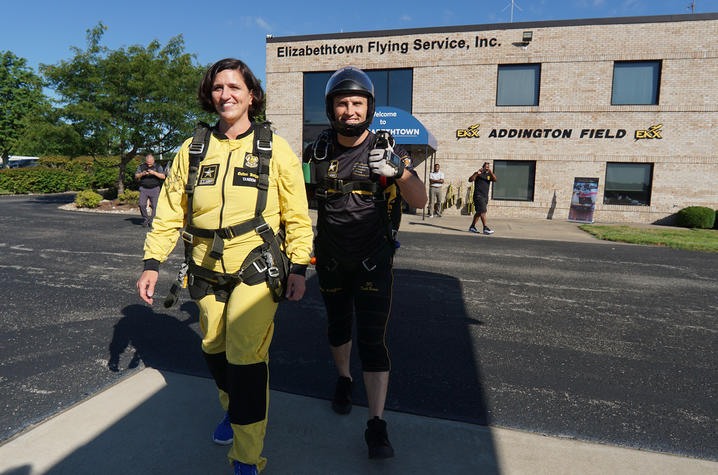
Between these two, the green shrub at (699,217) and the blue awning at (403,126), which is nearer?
the blue awning at (403,126)

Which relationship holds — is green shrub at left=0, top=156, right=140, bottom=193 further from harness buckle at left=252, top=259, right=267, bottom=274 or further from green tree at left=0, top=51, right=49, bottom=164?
harness buckle at left=252, top=259, right=267, bottom=274

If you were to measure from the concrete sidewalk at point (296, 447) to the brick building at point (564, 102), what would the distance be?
1668 centimetres

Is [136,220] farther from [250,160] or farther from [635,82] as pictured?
[635,82]

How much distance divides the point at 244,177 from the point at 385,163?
0.71 meters

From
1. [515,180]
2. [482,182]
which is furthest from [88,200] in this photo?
[515,180]

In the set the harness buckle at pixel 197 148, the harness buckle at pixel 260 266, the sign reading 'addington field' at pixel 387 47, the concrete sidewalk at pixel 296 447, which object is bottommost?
the concrete sidewalk at pixel 296 447

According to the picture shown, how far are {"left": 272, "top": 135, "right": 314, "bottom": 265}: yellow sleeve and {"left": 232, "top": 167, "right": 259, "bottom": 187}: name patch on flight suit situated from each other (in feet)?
0.45

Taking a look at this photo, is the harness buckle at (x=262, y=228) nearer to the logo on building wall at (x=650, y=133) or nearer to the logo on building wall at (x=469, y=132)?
the logo on building wall at (x=469, y=132)

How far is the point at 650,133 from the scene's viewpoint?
16.8m

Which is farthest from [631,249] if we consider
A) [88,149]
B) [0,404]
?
[88,149]

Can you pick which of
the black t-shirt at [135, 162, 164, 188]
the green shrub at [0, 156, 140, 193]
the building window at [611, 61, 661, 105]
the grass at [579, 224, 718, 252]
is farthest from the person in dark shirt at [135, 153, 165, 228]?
the building window at [611, 61, 661, 105]

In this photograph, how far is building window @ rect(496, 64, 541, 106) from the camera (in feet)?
58.3

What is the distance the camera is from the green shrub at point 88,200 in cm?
1728

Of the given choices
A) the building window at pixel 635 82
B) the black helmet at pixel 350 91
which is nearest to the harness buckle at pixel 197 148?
the black helmet at pixel 350 91
